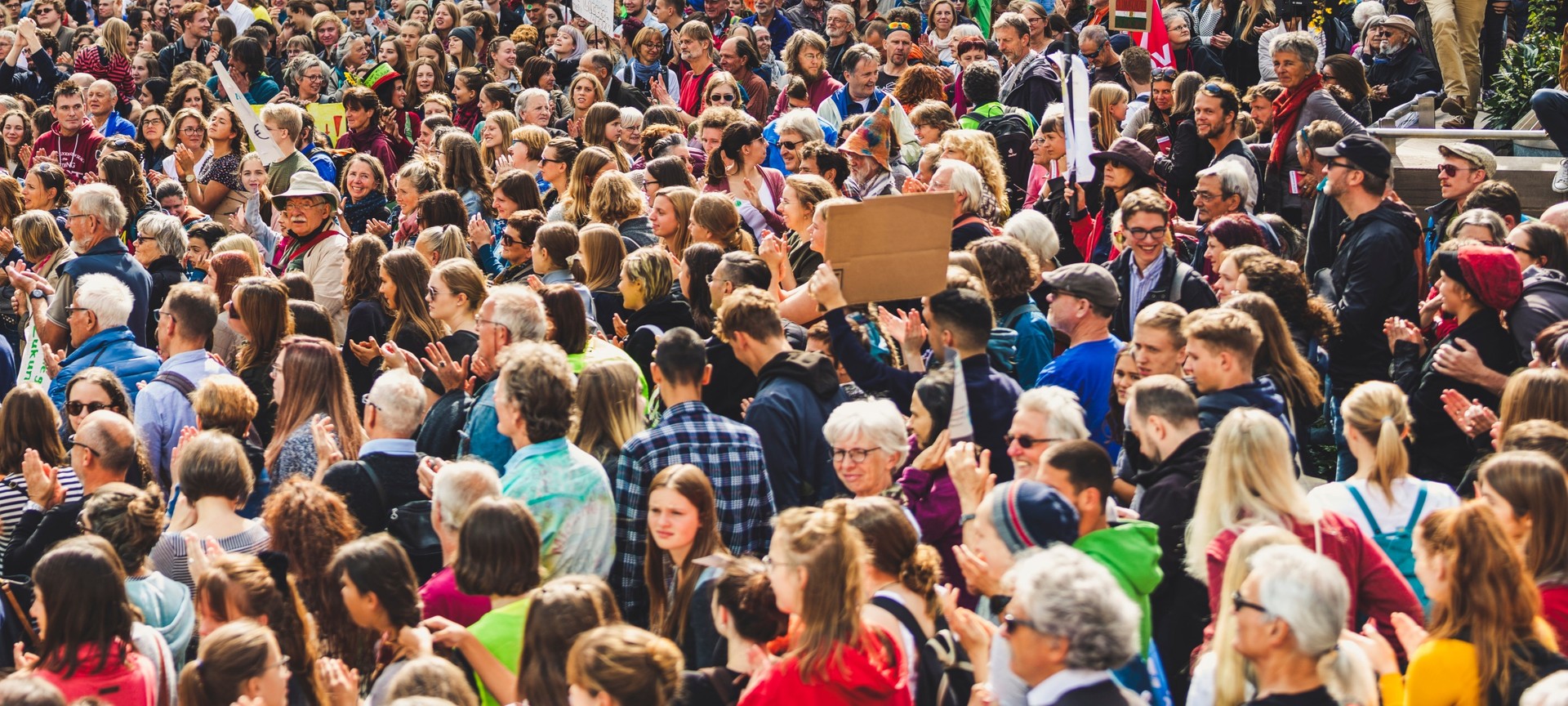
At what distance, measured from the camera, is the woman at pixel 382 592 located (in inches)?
177

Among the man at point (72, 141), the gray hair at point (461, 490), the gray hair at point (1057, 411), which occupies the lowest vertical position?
the gray hair at point (1057, 411)

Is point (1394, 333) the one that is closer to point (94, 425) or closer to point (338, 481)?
point (338, 481)

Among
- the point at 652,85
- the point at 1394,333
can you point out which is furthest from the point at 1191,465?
the point at 652,85

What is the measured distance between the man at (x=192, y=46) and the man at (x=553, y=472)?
39.5 feet

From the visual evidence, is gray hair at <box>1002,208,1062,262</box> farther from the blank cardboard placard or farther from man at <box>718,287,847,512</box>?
man at <box>718,287,847,512</box>

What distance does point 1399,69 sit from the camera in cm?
1372

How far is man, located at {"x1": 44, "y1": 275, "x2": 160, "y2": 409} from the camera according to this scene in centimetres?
712

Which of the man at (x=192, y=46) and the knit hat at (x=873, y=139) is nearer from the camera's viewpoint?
the knit hat at (x=873, y=139)

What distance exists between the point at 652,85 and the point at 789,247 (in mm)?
5728

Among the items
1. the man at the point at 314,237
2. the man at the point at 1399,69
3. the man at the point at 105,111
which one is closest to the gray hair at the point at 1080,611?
the man at the point at 314,237

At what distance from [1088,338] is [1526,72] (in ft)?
25.2

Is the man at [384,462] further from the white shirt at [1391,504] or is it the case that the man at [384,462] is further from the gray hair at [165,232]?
the gray hair at [165,232]

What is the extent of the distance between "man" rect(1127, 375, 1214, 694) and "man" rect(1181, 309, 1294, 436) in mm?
402

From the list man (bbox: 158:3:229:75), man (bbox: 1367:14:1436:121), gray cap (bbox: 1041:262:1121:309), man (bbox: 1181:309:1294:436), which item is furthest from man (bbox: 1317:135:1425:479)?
man (bbox: 158:3:229:75)
